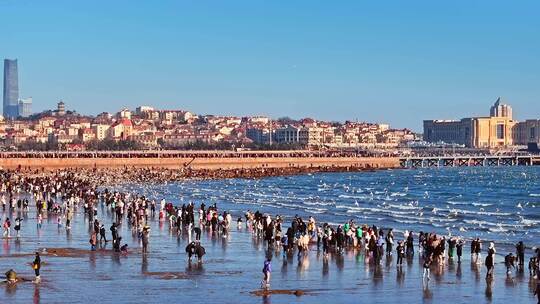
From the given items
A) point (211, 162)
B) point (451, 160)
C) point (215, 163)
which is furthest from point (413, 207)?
point (451, 160)

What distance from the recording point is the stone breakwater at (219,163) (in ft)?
370

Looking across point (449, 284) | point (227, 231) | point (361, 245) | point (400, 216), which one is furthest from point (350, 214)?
point (449, 284)

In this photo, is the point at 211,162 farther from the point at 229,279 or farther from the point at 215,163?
the point at 229,279

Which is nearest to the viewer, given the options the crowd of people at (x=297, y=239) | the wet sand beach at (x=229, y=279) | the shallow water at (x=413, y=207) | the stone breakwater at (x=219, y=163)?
the wet sand beach at (x=229, y=279)

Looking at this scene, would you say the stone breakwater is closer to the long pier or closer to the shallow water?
the long pier

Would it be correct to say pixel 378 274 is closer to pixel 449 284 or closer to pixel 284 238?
pixel 449 284

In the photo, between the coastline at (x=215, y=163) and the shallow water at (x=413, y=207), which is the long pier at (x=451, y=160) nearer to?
the coastline at (x=215, y=163)

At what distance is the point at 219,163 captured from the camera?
132m

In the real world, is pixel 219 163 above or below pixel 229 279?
above

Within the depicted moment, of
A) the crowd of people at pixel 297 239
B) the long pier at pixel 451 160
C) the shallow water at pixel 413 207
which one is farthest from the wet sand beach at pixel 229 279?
the long pier at pixel 451 160

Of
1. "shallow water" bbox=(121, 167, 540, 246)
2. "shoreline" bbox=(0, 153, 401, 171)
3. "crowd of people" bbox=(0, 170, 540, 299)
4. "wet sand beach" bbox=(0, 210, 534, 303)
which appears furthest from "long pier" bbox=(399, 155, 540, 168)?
"wet sand beach" bbox=(0, 210, 534, 303)

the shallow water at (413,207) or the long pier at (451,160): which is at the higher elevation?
the long pier at (451,160)

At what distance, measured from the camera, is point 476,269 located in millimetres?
27484

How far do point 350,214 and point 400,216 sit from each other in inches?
114
